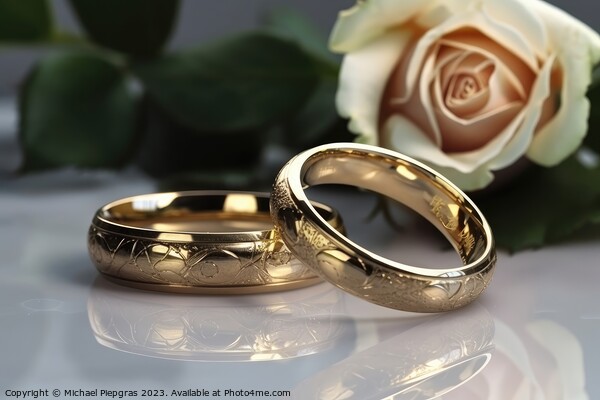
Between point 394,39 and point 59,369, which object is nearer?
point 59,369

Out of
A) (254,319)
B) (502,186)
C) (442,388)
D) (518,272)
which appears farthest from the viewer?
(502,186)

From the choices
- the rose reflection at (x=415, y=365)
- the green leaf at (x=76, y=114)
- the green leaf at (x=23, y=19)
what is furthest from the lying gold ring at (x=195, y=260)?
the green leaf at (x=23, y=19)

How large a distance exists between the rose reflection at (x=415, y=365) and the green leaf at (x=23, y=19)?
70 cm

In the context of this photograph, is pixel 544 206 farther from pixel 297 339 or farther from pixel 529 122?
pixel 297 339

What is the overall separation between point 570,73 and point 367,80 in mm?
184

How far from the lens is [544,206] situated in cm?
94

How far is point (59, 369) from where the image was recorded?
2.02 feet

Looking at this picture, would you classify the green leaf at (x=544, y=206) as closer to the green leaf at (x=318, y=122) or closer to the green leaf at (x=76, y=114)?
the green leaf at (x=318, y=122)

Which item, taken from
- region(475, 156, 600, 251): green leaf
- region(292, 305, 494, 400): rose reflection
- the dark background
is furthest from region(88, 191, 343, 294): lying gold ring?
the dark background

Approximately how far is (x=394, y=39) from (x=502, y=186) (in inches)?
7.8

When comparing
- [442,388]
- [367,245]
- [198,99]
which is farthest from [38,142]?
[442,388]

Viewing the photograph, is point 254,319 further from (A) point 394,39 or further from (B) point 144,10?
(B) point 144,10

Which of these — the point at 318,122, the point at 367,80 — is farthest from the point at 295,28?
the point at 367,80

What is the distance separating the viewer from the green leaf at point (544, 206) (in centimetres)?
90
